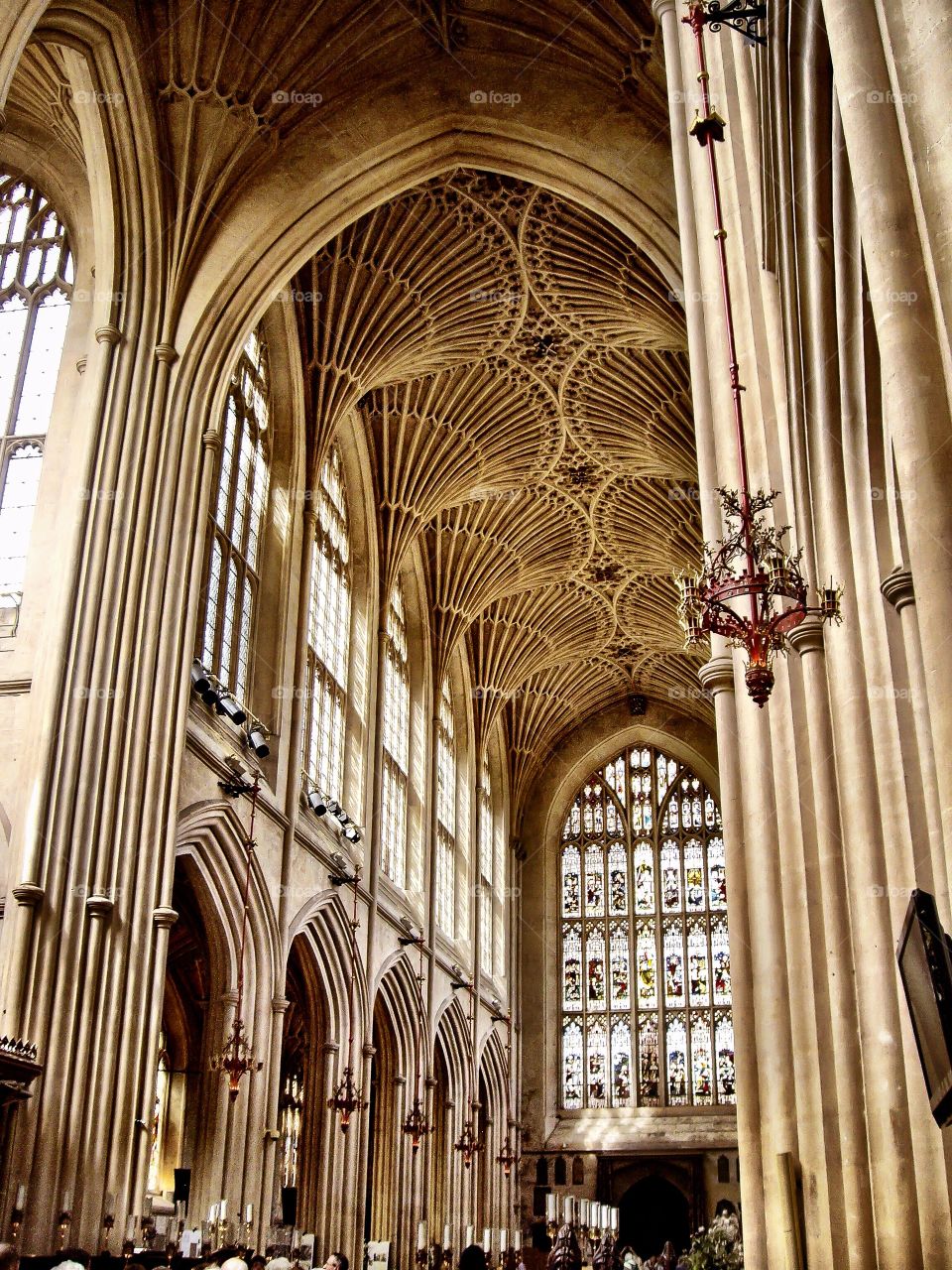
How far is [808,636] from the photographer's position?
748cm

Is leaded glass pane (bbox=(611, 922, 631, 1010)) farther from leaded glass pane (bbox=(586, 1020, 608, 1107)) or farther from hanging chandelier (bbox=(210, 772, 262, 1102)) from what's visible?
hanging chandelier (bbox=(210, 772, 262, 1102))

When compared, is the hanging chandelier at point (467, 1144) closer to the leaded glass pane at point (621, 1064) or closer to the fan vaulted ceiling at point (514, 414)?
the leaded glass pane at point (621, 1064)

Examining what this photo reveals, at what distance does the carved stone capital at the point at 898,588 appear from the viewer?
6344 mm

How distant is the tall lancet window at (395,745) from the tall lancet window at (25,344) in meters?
8.64

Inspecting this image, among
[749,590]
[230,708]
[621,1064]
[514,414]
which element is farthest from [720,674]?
[621,1064]

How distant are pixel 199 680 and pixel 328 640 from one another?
5407 millimetres

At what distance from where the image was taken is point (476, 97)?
16.3 meters

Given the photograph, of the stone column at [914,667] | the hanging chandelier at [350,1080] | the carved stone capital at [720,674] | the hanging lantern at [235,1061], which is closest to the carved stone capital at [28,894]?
the hanging lantern at [235,1061]

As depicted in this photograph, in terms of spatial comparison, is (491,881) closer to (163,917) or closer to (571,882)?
(571,882)

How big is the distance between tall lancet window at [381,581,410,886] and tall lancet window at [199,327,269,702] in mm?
5263

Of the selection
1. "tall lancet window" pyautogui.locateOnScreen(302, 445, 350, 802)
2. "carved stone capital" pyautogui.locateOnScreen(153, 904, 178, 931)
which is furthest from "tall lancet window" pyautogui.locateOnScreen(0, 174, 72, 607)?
"tall lancet window" pyautogui.locateOnScreen(302, 445, 350, 802)

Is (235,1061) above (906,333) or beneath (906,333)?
beneath

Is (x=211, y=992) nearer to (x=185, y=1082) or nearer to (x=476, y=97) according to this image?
(x=185, y=1082)

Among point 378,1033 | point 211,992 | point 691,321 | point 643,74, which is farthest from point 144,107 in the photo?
point 378,1033
